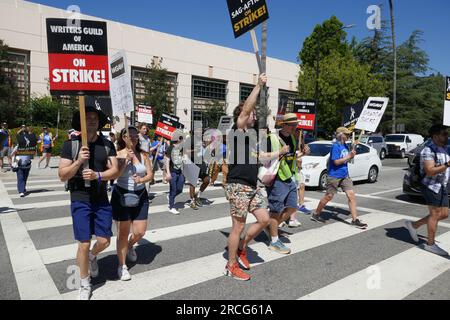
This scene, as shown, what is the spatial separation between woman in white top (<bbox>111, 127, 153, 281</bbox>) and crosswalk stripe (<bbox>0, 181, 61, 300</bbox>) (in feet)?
2.53

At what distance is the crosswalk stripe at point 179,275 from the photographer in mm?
3582

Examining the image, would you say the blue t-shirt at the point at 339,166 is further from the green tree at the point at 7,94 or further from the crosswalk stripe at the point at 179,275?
the green tree at the point at 7,94

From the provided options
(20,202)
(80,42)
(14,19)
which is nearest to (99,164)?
(80,42)

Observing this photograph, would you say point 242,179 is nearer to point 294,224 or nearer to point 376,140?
point 294,224

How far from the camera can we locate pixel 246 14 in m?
4.94

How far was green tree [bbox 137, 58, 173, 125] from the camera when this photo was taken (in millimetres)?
28625

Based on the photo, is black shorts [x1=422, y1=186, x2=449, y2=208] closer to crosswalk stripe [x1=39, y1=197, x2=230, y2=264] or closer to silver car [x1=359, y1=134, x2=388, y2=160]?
crosswalk stripe [x1=39, y1=197, x2=230, y2=264]

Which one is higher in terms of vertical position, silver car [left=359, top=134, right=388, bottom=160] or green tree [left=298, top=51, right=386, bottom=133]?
Answer: green tree [left=298, top=51, right=386, bottom=133]

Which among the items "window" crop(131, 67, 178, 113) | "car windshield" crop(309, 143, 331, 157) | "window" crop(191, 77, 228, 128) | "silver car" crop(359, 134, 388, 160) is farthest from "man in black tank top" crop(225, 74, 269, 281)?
"window" crop(191, 77, 228, 128)

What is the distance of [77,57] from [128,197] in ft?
5.13

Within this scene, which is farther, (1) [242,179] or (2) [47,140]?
(2) [47,140]

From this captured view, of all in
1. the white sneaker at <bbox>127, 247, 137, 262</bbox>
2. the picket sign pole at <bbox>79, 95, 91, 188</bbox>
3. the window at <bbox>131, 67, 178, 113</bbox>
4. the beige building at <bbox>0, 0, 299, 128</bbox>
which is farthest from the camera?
the window at <bbox>131, 67, 178, 113</bbox>

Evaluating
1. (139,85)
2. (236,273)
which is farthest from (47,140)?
(139,85)
